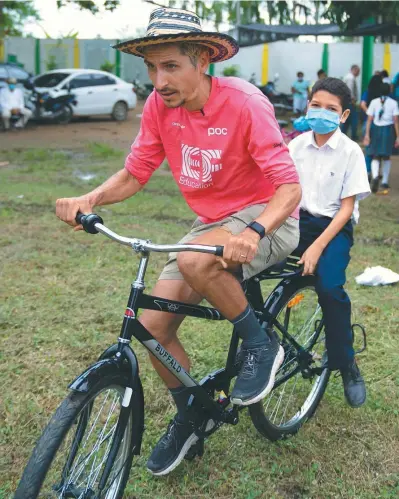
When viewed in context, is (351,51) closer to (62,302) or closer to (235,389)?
(62,302)

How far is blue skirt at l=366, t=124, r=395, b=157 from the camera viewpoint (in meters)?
10.1

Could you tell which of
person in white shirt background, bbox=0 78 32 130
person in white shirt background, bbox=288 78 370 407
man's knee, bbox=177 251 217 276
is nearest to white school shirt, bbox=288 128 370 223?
person in white shirt background, bbox=288 78 370 407

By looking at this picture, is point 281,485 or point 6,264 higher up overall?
point 6,264

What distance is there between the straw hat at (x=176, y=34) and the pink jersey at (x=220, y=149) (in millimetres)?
192

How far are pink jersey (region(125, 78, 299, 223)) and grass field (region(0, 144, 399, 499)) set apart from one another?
118 centimetres

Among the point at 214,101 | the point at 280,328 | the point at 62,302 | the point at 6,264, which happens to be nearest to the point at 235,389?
the point at 280,328

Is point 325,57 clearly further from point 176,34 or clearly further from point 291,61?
point 176,34

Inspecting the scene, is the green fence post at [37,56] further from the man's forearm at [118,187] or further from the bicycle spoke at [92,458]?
the bicycle spoke at [92,458]

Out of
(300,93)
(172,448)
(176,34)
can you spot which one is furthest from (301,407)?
(300,93)

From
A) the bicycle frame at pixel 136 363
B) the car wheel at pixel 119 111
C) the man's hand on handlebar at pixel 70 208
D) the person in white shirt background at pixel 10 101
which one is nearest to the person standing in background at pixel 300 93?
the car wheel at pixel 119 111

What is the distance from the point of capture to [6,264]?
5.93 metres

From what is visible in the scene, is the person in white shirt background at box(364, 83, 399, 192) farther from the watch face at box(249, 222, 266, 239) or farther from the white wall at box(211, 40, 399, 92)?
the white wall at box(211, 40, 399, 92)

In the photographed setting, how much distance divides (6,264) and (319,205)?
3.51 meters

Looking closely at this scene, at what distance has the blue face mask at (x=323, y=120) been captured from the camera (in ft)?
10.8
